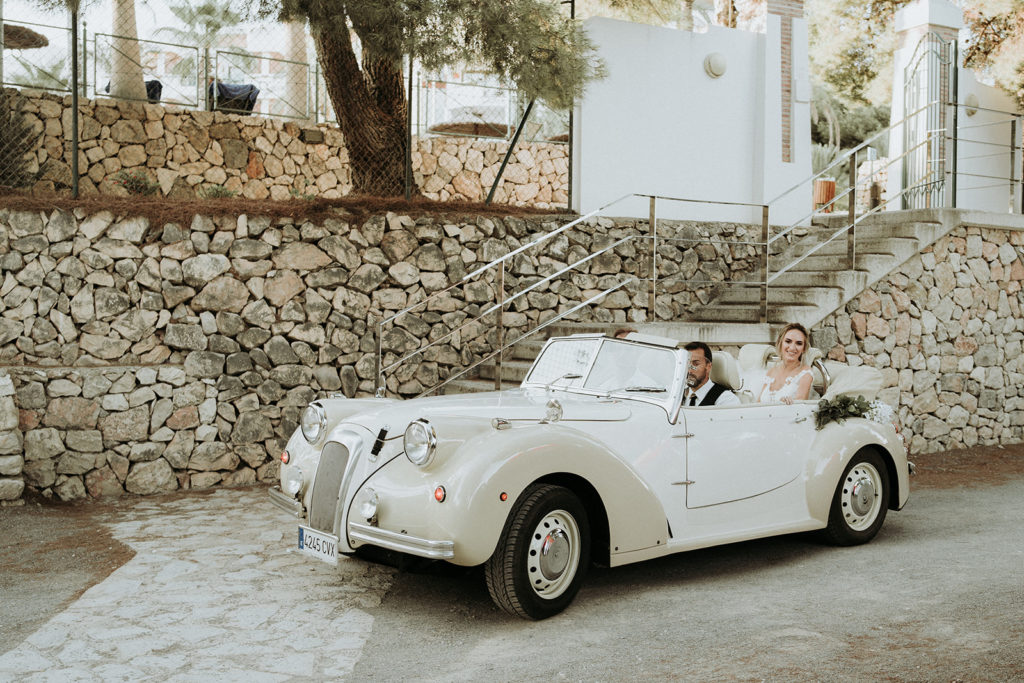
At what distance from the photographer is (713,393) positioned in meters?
6.10

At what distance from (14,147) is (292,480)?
6306mm

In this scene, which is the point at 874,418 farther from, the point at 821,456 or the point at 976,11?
the point at 976,11

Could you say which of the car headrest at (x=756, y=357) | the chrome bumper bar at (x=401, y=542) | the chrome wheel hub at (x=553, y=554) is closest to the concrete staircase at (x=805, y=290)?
the car headrest at (x=756, y=357)

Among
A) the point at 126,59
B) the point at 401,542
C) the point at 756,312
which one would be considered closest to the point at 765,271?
the point at 756,312

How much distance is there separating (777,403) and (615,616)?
1952mm

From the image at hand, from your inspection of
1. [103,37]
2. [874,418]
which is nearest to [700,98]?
[874,418]

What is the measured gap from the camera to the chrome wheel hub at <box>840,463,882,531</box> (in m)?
6.26

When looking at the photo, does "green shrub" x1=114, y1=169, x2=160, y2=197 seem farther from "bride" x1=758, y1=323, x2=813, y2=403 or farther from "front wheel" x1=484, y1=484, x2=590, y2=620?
"front wheel" x1=484, y1=484, x2=590, y2=620

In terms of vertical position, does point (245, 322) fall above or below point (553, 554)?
above

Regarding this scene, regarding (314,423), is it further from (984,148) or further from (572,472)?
(984,148)

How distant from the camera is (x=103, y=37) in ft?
38.1

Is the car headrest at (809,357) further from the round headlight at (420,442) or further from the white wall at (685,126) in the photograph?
the white wall at (685,126)

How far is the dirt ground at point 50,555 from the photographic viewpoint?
4.94 m

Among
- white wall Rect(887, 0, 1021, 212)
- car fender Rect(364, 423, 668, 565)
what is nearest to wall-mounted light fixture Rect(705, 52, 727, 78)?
white wall Rect(887, 0, 1021, 212)
